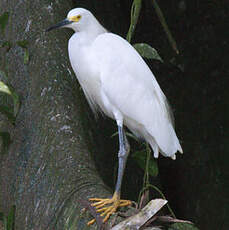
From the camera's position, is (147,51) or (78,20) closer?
(78,20)

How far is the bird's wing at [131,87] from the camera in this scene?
1.81 meters

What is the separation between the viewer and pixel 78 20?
1831 mm

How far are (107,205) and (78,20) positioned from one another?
0.66 metres

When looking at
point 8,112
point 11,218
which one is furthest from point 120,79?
point 11,218

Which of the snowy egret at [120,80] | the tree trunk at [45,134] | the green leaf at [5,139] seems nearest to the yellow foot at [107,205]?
the tree trunk at [45,134]

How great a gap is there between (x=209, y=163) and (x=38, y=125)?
1039mm

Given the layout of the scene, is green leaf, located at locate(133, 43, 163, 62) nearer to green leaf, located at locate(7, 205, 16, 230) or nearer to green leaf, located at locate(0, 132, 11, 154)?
green leaf, located at locate(0, 132, 11, 154)

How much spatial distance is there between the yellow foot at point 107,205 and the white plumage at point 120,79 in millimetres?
289

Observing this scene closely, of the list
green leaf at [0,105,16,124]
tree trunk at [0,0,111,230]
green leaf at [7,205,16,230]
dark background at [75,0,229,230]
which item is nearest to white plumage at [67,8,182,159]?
tree trunk at [0,0,111,230]

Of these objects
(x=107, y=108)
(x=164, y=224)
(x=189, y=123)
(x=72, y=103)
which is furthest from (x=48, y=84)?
(x=189, y=123)

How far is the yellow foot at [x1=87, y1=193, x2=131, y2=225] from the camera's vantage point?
1.46 metres

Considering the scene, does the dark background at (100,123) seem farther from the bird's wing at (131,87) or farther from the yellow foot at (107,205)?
the bird's wing at (131,87)

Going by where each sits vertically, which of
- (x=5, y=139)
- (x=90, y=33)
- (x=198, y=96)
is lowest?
(x=198, y=96)

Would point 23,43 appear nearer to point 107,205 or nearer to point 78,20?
point 78,20
